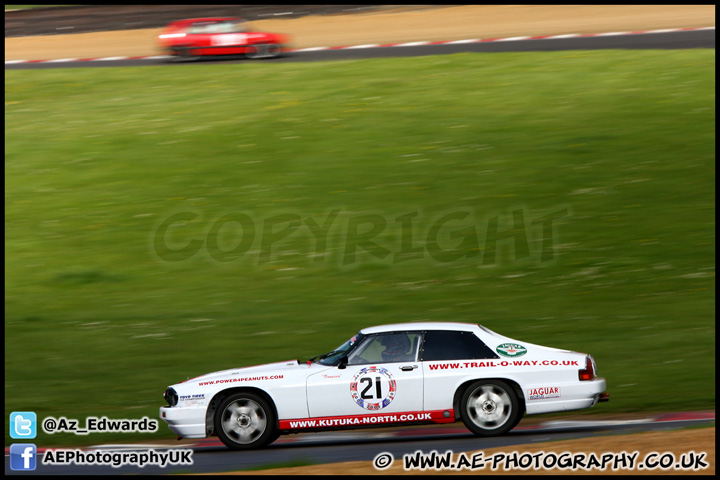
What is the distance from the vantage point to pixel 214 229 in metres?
17.1

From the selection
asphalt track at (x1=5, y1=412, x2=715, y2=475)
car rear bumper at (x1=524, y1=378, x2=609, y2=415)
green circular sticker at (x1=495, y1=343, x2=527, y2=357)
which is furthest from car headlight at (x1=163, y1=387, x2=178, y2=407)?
car rear bumper at (x1=524, y1=378, x2=609, y2=415)

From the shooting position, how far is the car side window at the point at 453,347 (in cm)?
916

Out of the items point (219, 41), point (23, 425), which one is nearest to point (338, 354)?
point (23, 425)

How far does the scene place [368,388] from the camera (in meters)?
9.01

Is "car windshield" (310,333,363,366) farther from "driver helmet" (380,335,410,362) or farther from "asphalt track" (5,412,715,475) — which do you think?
"asphalt track" (5,412,715,475)

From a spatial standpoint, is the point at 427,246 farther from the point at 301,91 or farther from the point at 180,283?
the point at 301,91

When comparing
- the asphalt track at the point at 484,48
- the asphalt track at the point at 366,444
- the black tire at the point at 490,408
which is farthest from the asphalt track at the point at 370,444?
the asphalt track at the point at 484,48

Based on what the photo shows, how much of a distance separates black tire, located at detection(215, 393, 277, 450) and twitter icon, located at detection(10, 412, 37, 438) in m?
2.80

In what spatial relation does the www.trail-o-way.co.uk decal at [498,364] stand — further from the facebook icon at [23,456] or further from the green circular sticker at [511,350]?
the facebook icon at [23,456]

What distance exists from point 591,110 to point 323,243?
8559 mm

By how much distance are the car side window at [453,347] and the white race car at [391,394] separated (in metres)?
0.01

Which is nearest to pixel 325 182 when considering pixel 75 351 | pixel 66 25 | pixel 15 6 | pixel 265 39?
pixel 75 351

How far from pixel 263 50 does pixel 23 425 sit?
727 inches

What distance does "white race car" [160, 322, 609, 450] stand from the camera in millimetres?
8977
